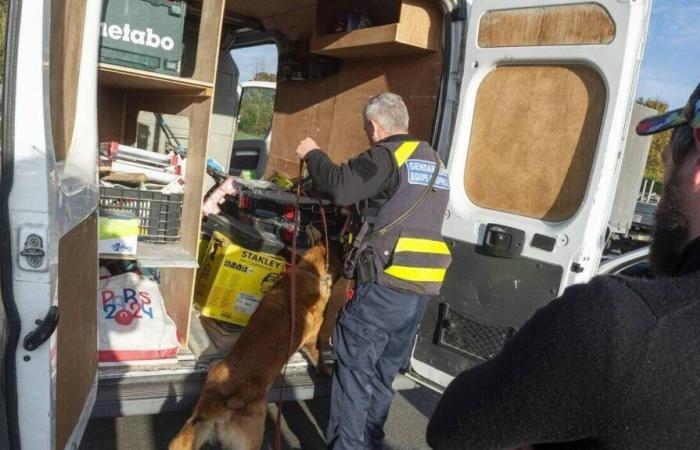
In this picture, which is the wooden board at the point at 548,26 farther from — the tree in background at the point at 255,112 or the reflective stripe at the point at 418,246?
the tree in background at the point at 255,112

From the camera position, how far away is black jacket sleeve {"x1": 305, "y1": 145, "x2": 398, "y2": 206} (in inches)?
104

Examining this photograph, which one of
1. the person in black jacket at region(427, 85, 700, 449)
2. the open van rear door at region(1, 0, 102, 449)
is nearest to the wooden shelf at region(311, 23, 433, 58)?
the open van rear door at region(1, 0, 102, 449)

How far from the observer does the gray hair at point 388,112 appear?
113 inches

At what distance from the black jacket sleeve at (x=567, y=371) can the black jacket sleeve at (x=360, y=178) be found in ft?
6.08

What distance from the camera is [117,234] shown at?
2.75 m

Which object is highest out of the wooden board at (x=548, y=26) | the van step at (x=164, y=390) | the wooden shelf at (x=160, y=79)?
the wooden board at (x=548, y=26)

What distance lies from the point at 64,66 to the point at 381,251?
5.28ft

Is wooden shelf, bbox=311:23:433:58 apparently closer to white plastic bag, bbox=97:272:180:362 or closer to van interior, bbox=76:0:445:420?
van interior, bbox=76:0:445:420

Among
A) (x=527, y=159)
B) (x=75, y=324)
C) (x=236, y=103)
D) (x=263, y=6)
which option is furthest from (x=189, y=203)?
(x=236, y=103)

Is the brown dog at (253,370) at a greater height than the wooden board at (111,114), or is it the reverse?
the wooden board at (111,114)

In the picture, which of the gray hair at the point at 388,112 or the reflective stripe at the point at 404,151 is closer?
the reflective stripe at the point at 404,151

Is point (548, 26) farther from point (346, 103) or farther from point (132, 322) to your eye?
point (132, 322)

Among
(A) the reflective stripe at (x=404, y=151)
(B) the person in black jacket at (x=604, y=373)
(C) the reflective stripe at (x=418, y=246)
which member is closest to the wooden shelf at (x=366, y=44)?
(A) the reflective stripe at (x=404, y=151)

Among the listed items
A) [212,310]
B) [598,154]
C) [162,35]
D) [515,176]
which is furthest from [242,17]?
[598,154]
